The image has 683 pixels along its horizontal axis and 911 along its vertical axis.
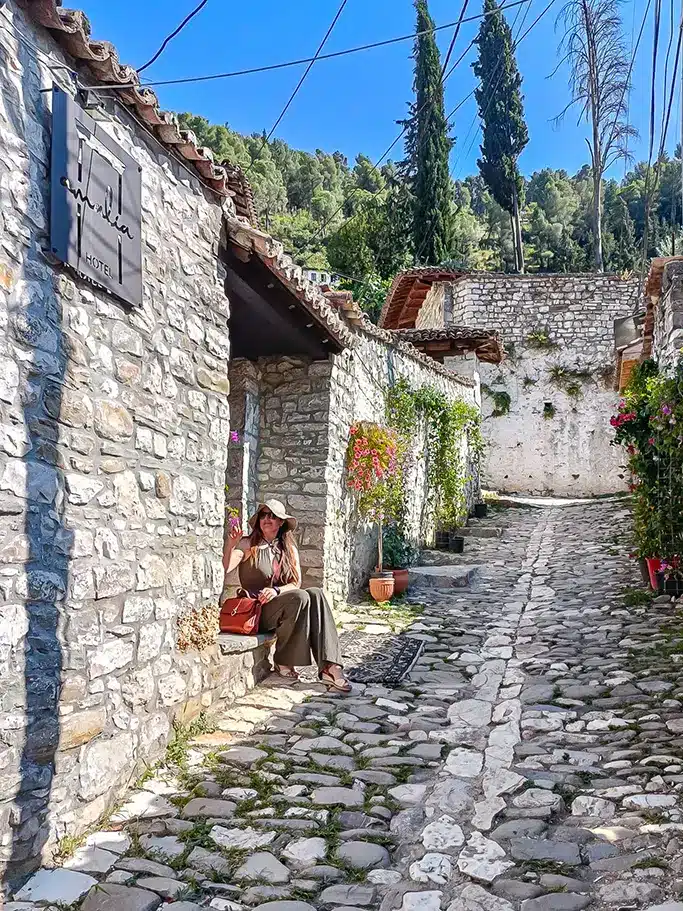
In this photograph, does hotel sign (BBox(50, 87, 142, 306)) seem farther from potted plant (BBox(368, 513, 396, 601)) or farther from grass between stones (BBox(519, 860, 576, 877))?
potted plant (BBox(368, 513, 396, 601))

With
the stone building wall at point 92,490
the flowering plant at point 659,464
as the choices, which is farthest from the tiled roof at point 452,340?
the stone building wall at point 92,490

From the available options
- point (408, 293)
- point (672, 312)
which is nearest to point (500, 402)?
point (408, 293)

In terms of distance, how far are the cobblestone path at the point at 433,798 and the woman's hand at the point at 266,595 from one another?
0.59 metres

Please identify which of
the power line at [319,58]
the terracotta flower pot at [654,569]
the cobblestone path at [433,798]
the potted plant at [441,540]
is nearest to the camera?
the cobblestone path at [433,798]

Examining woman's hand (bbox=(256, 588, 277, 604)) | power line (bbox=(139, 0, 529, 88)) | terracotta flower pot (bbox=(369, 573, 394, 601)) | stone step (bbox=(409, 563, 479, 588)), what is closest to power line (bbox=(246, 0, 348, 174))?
power line (bbox=(139, 0, 529, 88))

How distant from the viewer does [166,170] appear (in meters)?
3.81

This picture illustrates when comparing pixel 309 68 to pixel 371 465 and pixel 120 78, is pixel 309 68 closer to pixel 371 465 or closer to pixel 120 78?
pixel 120 78

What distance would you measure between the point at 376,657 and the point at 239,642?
4.75ft

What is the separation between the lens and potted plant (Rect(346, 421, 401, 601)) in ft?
24.2

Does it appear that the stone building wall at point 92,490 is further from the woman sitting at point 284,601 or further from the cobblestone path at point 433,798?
the woman sitting at point 284,601

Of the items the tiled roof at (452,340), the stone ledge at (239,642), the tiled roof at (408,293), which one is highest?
the tiled roof at (408,293)

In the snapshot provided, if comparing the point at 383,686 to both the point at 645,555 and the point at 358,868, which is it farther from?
the point at 645,555

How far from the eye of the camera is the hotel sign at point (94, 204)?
2777 millimetres

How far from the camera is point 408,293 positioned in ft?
60.0
